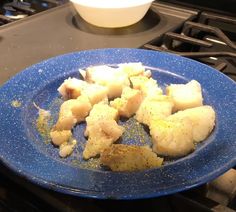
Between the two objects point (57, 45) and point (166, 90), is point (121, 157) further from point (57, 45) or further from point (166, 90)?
point (57, 45)

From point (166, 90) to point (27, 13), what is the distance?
0.65m

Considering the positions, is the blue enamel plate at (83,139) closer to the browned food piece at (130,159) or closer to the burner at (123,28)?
the browned food piece at (130,159)

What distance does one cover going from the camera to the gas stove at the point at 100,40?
21.5 inches

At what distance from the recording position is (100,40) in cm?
103

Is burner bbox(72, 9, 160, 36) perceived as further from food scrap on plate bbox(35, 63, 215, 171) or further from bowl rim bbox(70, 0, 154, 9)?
food scrap on plate bbox(35, 63, 215, 171)

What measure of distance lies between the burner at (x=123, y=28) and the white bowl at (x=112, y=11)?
0.02 metres

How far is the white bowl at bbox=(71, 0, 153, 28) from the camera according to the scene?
1009 millimetres

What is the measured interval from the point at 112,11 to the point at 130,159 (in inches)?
22.4

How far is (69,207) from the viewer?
531 millimetres

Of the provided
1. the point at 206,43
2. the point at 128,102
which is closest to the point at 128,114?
the point at 128,102

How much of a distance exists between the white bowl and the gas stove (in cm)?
3

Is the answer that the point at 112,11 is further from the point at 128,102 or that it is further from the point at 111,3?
the point at 128,102

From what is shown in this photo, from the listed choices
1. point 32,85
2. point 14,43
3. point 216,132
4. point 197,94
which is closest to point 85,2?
point 14,43

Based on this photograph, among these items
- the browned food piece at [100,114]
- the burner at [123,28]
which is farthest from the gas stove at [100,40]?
the browned food piece at [100,114]
